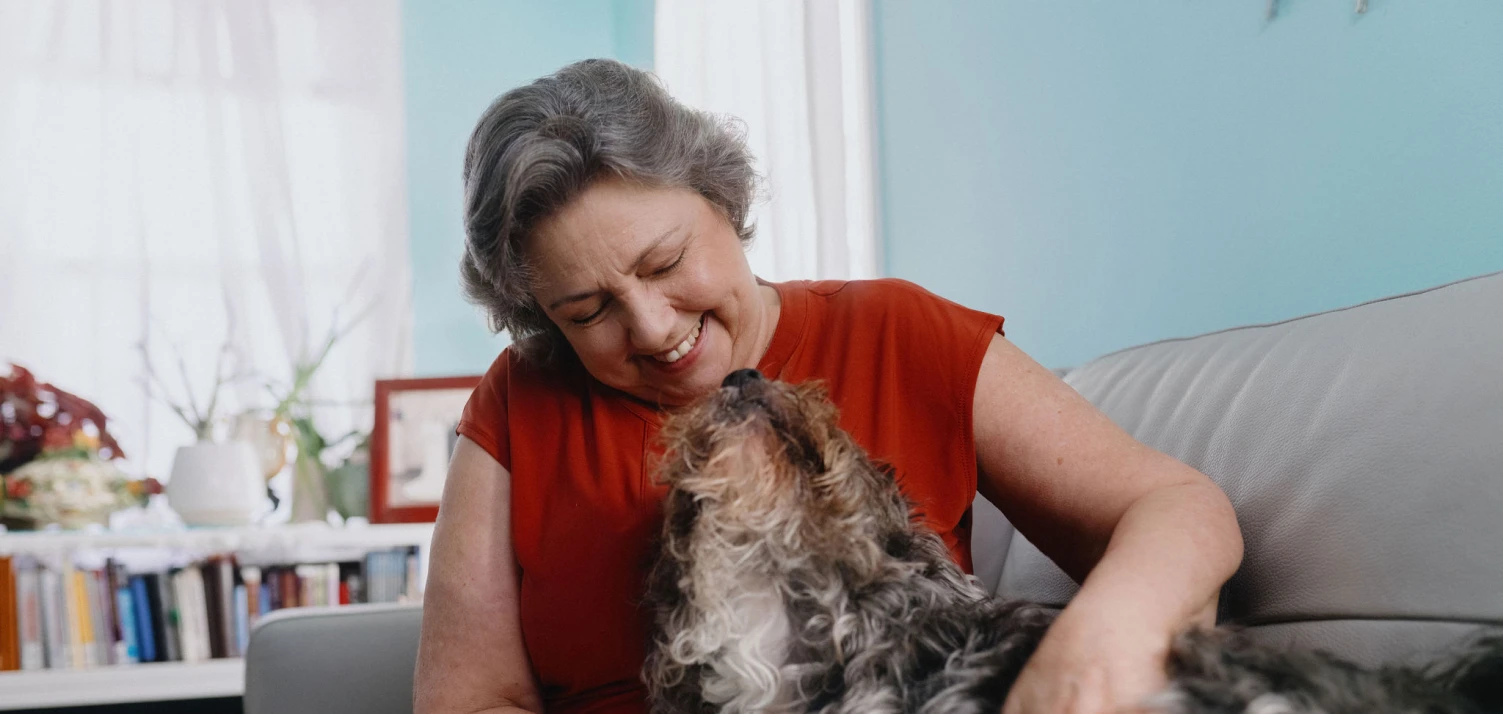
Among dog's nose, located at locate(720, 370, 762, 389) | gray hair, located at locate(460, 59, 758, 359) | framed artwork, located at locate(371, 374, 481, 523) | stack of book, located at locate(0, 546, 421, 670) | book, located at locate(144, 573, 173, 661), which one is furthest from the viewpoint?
framed artwork, located at locate(371, 374, 481, 523)

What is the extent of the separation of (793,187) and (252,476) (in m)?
1.87

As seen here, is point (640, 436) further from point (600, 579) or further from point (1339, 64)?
point (1339, 64)

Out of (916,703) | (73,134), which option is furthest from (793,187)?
(73,134)

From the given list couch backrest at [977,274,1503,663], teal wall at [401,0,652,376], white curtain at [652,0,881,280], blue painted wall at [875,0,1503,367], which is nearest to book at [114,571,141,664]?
teal wall at [401,0,652,376]

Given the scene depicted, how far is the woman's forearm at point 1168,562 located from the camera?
903 mm

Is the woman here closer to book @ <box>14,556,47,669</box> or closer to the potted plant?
the potted plant

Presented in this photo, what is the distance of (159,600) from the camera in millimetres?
3191

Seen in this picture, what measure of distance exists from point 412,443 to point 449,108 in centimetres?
170

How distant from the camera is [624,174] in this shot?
1.28 meters

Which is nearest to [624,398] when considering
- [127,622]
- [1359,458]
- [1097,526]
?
[1097,526]

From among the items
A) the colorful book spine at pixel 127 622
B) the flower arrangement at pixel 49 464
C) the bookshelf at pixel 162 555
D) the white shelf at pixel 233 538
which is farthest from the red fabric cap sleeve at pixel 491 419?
the flower arrangement at pixel 49 464

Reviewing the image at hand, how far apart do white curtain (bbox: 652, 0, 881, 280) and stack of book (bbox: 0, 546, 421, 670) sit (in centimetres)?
156

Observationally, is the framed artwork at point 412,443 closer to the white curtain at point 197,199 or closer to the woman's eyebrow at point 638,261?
the white curtain at point 197,199

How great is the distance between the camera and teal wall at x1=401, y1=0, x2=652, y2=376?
4.52m
